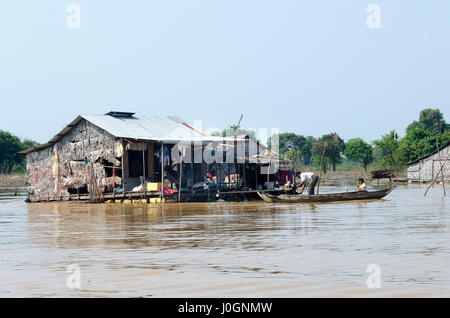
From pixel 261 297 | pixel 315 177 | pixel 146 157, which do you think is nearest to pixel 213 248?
pixel 261 297

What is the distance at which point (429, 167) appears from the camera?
3847cm

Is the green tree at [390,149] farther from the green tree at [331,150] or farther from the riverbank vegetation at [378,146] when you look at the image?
the green tree at [331,150]

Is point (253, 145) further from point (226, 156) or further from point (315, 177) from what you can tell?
point (315, 177)

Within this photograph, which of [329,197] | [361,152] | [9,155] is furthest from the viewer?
[361,152]

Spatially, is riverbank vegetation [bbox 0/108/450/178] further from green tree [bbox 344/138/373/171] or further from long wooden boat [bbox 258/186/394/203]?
long wooden boat [bbox 258/186/394/203]

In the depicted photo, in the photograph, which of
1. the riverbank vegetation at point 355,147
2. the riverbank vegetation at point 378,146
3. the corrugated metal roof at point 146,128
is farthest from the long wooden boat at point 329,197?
the riverbank vegetation at point 378,146

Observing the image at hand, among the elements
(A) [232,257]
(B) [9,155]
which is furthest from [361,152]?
(A) [232,257]

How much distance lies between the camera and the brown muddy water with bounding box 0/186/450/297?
5.79m

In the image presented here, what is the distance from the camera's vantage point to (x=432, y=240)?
897cm

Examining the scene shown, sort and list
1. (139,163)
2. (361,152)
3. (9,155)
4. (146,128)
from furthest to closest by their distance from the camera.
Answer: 1. (361,152)
2. (9,155)
3. (146,128)
4. (139,163)

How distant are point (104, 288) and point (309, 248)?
3509 millimetres

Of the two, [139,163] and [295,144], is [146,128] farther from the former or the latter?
[295,144]

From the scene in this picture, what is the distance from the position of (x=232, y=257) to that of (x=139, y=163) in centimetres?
1651

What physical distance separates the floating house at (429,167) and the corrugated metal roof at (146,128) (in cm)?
1790
